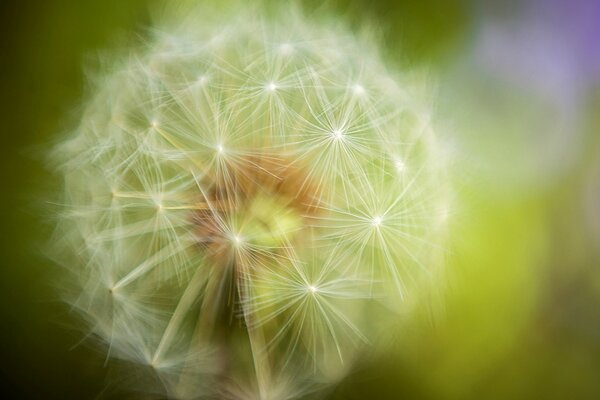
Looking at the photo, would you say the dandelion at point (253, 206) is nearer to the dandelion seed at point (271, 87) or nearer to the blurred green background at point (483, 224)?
the dandelion seed at point (271, 87)

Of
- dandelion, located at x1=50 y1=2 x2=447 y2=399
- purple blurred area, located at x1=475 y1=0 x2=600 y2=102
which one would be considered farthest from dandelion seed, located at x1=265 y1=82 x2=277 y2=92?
purple blurred area, located at x1=475 y1=0 x2=600 y2=102

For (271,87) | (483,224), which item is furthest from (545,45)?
(271,87)

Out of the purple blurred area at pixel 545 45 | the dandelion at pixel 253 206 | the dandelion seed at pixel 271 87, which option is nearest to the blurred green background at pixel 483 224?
the purple blurred area at pixel 545 45

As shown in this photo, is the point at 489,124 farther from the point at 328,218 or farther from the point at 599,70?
the point at 328,218

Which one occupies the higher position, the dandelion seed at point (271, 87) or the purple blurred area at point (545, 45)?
the purple blurred area at point (545, 45)

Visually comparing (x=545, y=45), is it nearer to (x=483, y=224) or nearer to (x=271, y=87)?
(x=483, y=224)

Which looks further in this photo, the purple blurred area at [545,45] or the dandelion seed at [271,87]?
the purple blurred area at [545,45]

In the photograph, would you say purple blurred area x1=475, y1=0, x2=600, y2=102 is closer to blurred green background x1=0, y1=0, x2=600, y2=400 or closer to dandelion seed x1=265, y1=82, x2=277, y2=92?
blurred green background x1=0, y1=0, x2=600, y2=400
